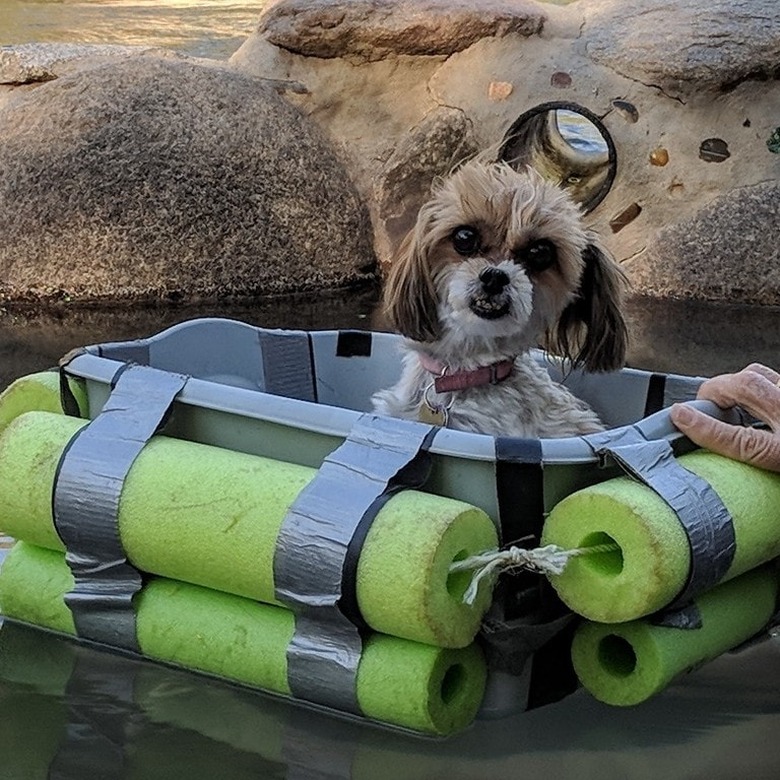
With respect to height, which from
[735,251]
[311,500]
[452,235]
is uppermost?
[452,235]

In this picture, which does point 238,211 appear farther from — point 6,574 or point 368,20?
point 6,574

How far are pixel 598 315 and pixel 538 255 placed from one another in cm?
24

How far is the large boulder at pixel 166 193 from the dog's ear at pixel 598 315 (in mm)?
3526

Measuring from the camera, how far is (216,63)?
754 centimetres

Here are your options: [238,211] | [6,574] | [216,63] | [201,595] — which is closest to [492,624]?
[201,595]

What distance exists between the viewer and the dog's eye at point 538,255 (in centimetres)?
317

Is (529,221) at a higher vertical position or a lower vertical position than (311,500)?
higher

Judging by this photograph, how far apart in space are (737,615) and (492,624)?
538 millimetres

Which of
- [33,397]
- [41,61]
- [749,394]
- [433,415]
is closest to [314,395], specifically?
[433,415]

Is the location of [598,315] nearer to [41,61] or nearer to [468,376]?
[468,376]

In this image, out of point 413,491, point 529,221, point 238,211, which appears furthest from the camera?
point 238,211

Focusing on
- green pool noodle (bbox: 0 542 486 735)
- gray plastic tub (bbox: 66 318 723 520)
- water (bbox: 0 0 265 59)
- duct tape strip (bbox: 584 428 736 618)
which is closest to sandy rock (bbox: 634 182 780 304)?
gray plastic tub (bbox: 66 318 723 520)

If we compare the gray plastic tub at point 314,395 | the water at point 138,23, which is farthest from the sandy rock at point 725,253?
the water at point 138,23

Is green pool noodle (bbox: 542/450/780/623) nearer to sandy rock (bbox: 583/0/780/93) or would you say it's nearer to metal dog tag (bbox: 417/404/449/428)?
metal dog tag (bbox: 417/404/449/428)
